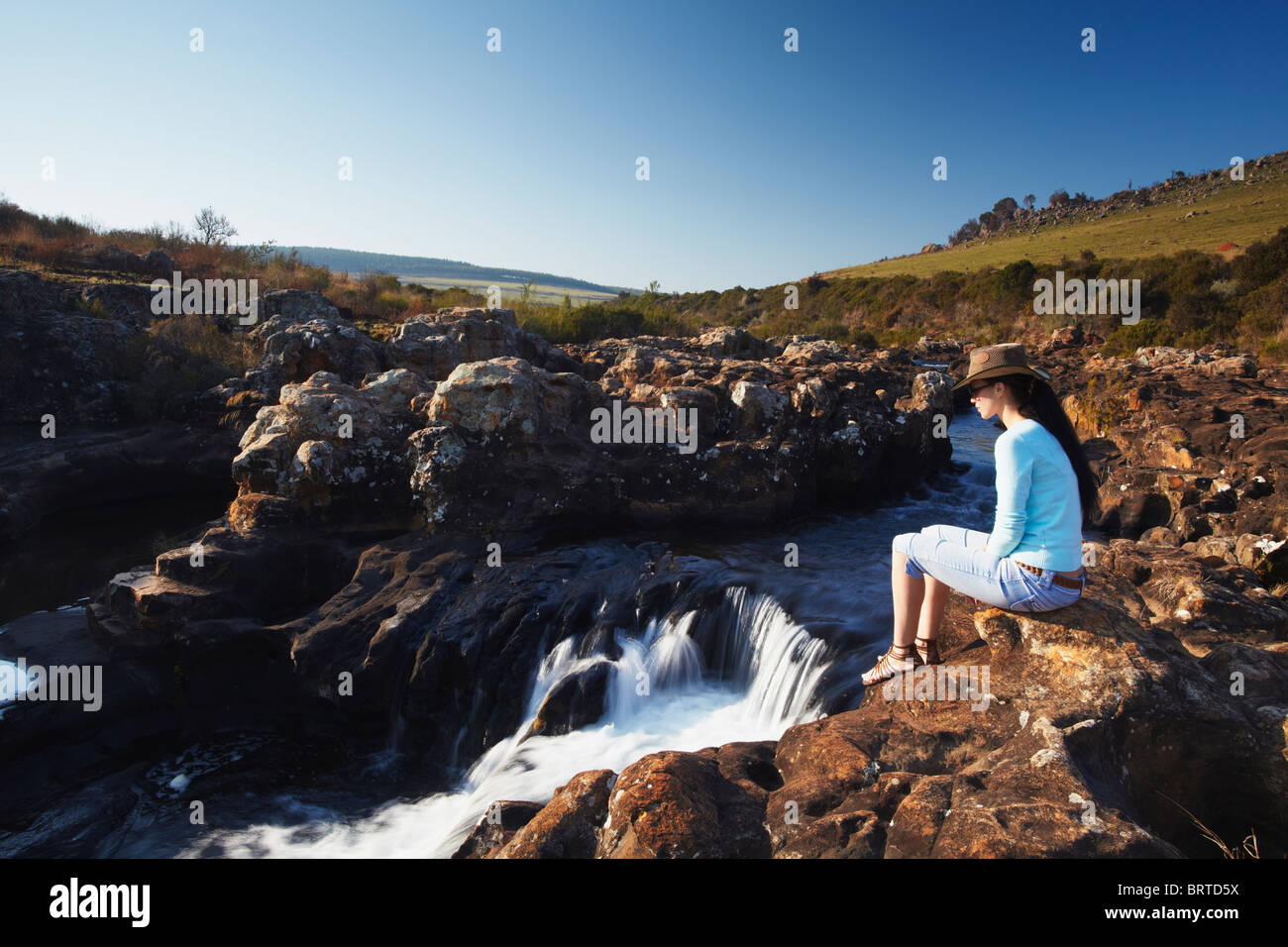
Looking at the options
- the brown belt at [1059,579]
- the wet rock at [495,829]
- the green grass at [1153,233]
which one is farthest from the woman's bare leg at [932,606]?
the green grass at [1153,233]

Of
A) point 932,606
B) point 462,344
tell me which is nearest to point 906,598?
Result: point 932,606

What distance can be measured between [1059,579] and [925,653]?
3.58 ft

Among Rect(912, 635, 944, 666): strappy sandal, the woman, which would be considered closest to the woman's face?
the woman

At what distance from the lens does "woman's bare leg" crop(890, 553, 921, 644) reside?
4.73 meters

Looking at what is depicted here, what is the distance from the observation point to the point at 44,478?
13117mm

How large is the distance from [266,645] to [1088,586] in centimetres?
906

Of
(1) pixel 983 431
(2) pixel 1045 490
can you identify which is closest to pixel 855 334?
(1) pixel 983 431

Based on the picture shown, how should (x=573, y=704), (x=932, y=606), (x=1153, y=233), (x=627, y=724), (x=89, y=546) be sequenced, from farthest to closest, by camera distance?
(x=1153, y=233)
(x=89, y=546)
(x=573, y=704)
(x=627, y=724)
(x=932, y=606)

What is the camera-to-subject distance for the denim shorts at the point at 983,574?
165 inches

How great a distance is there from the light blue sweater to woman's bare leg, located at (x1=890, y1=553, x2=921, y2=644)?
736mm

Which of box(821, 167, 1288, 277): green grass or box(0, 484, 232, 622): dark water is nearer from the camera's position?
box(0, 484, 232, 622): dark water

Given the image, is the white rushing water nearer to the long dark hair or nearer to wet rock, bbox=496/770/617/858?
wet rock, bbox=496/770/617/858

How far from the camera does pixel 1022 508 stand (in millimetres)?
4062

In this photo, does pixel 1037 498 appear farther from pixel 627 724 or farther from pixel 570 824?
pixel 627 724
